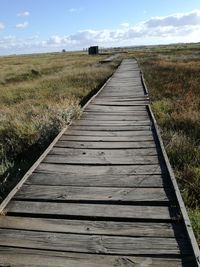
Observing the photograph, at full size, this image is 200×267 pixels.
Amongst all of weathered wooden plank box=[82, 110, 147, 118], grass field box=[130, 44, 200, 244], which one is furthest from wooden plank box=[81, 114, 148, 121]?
grass field box=[130, 44, 200, 244]

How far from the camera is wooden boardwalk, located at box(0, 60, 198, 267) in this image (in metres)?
3.12

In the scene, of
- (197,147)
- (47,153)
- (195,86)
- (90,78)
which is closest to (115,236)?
(47,153)

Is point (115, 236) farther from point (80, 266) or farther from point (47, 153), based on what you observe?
point (47, 153)

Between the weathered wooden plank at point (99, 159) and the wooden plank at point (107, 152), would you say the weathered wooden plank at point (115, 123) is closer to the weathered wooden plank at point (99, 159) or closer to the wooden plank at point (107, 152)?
the wooden plank at point (107, 152)

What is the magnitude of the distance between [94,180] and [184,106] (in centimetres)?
628

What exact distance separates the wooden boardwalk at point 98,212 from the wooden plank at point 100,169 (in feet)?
0.04

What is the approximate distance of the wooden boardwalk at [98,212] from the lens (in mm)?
3125

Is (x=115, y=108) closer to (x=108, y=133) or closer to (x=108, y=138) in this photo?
(x=108, y=133)

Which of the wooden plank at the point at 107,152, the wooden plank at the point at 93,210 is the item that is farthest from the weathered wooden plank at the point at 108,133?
the wooden plank at the point at 93,210

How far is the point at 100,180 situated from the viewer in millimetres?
4816

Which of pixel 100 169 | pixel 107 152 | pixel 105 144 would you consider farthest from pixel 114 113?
pixel 100 169

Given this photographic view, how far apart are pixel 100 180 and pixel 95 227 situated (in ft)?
4.14

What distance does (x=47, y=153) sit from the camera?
19.8 feet

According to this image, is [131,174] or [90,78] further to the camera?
[90,78]
